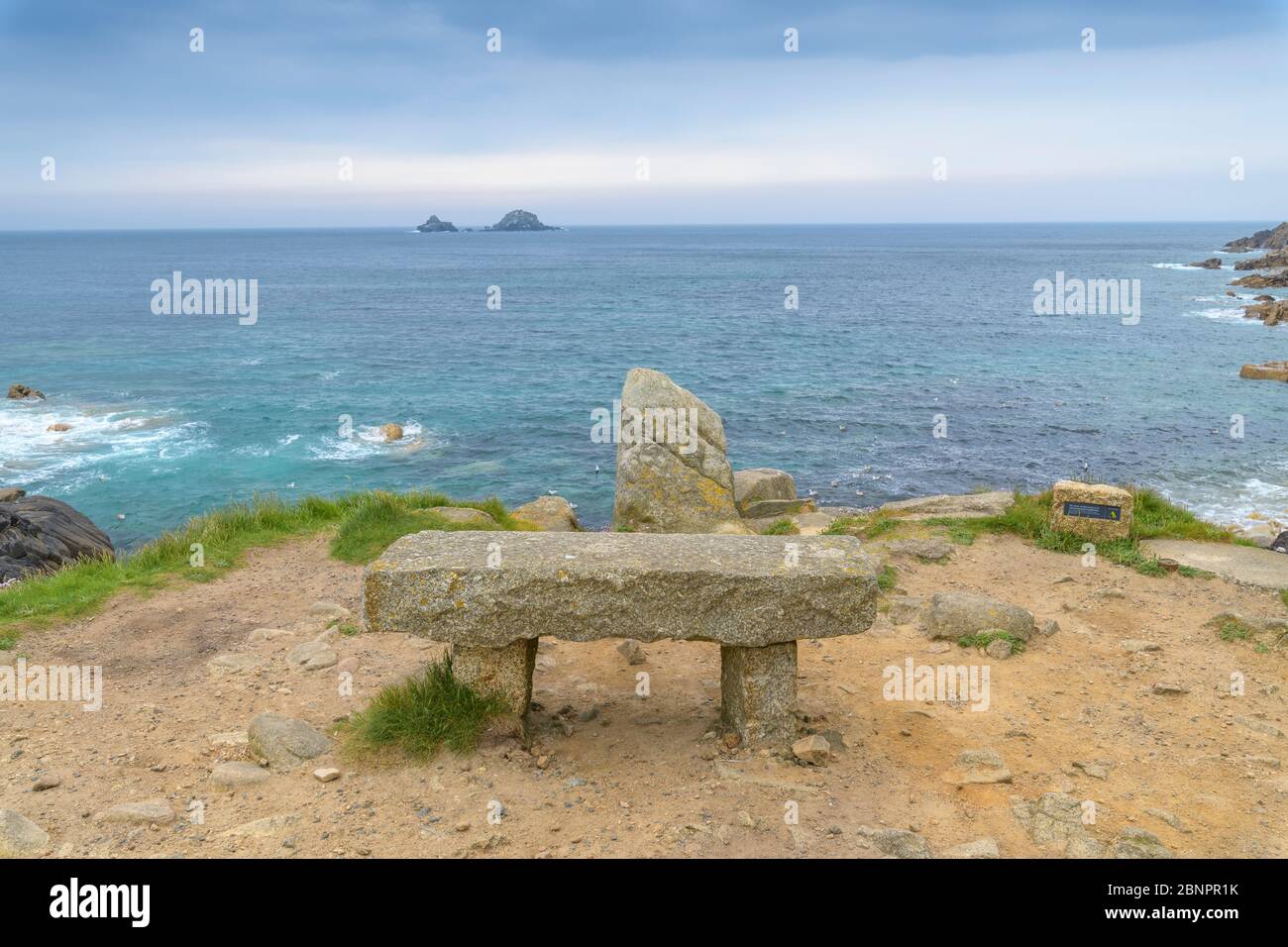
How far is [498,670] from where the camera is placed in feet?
23.9

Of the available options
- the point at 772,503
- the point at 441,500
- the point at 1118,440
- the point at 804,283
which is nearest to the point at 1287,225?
the point at 804,283

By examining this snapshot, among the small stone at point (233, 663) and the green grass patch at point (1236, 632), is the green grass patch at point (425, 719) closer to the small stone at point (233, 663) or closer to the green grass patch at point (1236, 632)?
the small stone at point (233, 663)

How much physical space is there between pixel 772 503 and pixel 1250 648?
1051cm

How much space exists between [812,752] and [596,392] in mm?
30039

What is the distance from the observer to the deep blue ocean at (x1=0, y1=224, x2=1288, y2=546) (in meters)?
24.5

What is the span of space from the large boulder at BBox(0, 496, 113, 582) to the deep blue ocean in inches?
141

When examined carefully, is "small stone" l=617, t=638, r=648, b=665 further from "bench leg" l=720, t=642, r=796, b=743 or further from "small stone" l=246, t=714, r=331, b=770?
"small stone" l=246, t=714, r=331, b=770

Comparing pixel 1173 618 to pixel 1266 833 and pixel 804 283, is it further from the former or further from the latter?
pixel 804 283

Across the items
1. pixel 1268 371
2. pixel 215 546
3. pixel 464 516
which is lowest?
pixel 215 546

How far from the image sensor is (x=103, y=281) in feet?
286

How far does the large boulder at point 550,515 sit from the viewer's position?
52.7 ft

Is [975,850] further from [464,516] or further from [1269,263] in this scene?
[1269,263]

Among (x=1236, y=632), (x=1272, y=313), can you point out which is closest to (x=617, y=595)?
(x=1236, y=632)

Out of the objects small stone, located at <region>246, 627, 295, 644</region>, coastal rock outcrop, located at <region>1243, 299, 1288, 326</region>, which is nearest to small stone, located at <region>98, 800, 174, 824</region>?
small stone, located at <region>246, 627, 295, 644</region>
